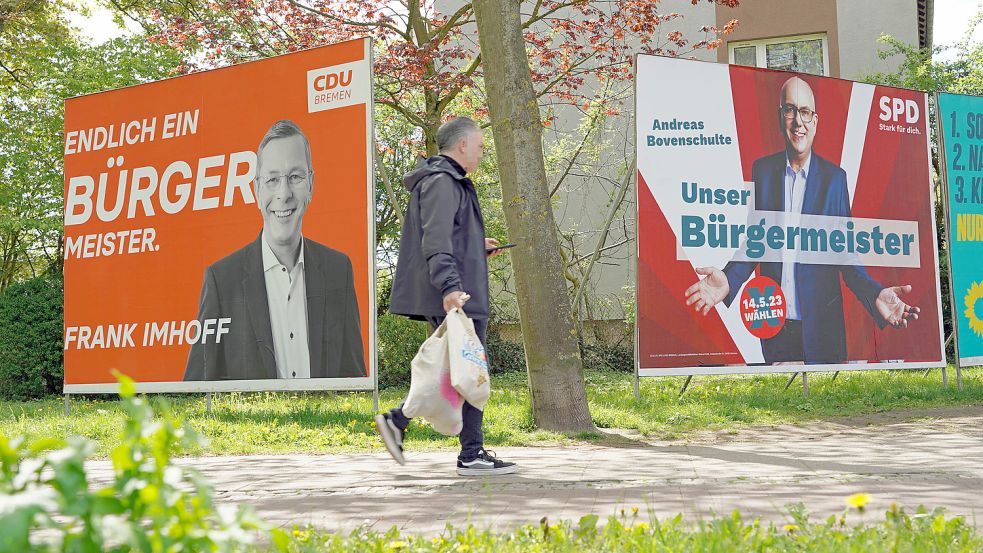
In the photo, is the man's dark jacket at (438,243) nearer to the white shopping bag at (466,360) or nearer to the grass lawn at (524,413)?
the white shopping bag at (466,360)

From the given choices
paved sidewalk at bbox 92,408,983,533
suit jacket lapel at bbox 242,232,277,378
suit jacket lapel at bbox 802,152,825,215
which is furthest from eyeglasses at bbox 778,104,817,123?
suit jacket lapel at bbox 242,232,277,378

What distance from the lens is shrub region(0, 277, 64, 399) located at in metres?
14.2

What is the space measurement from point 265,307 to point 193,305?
89 cm

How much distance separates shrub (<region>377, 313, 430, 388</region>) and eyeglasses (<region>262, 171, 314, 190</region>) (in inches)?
198

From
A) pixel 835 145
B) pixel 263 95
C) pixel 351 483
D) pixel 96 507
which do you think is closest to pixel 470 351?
pixel 351 483

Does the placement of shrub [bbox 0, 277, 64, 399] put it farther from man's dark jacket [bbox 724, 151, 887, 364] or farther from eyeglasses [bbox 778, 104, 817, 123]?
eyeglasses [bbox 778, 104, 817, 123]

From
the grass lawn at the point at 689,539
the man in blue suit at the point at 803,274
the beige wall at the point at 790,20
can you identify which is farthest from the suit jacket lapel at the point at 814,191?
the beige wall at the point at 790,20

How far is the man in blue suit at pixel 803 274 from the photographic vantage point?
30.2ft

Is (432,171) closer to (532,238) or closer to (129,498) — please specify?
(532,238)

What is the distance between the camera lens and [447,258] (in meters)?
5.11

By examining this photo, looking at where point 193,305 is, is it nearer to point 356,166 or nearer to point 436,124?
point 356,166

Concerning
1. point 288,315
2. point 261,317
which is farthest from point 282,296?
point 261,317

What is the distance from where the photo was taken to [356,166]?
8578 millimetres

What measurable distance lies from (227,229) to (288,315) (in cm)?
117
